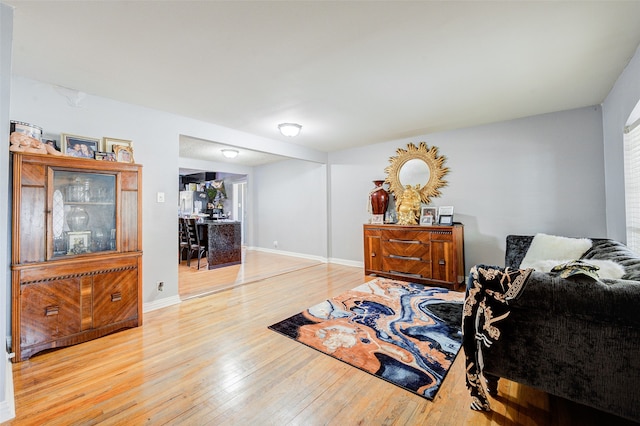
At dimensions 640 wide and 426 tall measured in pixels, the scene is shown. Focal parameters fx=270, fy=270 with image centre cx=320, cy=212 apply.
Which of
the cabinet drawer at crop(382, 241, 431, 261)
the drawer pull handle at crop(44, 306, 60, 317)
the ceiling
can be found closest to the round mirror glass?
the cabinet drawer at crop(382, 241, 431, 261)

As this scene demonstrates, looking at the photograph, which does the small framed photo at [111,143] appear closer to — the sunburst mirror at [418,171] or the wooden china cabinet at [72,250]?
the wooden china cabinet at [72,250]

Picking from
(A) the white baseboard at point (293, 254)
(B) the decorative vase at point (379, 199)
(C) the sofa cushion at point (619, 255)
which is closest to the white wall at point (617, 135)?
(C) the sofa cushion at point (619, 255)

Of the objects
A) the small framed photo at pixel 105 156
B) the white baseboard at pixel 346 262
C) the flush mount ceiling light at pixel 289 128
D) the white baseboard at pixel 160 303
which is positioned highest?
the flush mount ceiling light at pixel 289 128

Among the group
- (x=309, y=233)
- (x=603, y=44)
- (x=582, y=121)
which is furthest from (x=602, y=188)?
(x=309, y=233)

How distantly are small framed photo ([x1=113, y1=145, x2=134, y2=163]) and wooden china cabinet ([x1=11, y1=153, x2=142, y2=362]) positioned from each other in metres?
0.22

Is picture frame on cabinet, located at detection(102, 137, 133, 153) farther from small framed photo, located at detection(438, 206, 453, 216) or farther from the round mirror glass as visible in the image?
small framed photo, located at detection(438, 206, 453, 216)

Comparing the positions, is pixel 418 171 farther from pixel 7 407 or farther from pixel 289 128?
pixel 7 407

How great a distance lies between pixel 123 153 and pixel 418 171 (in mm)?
4070

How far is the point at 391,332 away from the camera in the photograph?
241cm

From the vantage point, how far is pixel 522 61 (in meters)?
2.21

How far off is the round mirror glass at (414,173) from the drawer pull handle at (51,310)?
14.8ft

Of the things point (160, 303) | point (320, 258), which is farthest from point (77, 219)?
point (320, 258)

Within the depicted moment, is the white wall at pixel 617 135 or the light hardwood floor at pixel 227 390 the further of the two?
the white wall at pixel 617 135

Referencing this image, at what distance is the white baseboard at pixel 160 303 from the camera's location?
305cm
